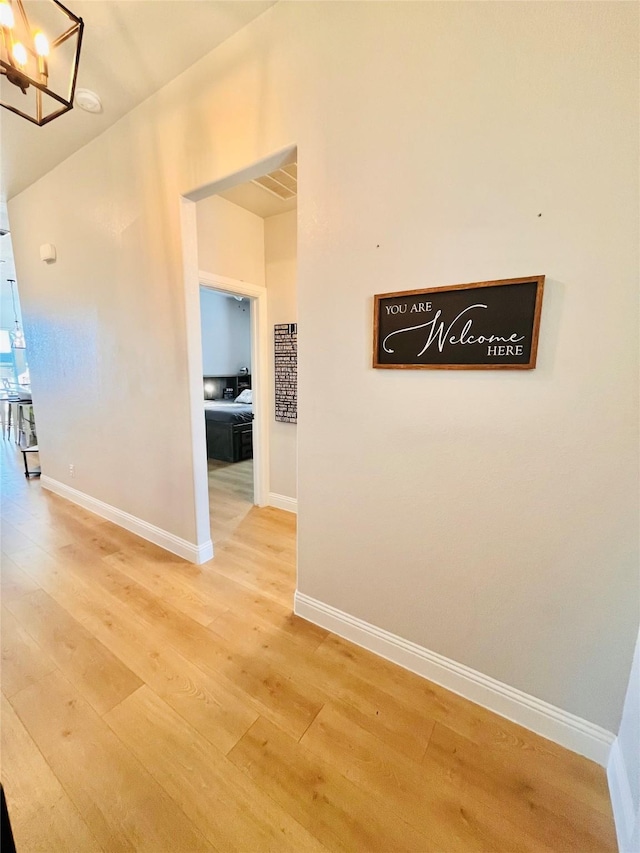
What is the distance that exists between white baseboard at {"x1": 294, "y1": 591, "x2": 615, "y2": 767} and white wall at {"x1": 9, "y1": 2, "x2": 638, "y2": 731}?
5 cm

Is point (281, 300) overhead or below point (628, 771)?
overhead

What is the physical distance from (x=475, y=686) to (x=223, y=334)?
7889 mm

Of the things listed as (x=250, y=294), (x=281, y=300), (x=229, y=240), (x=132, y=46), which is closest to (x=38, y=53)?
(x=132, y=46)

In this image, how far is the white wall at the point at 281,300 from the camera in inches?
126

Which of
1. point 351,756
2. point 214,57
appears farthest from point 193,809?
point 214,57

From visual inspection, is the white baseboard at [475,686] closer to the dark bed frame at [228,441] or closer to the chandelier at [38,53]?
the chandelier at [38,53]

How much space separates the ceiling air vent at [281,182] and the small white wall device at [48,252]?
2.02m

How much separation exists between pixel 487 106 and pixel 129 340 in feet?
8.45

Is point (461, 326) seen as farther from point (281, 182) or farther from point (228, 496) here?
point (228, 496)

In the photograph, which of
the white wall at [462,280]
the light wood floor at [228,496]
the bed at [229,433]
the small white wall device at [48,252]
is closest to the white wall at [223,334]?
the bed at [229,433]

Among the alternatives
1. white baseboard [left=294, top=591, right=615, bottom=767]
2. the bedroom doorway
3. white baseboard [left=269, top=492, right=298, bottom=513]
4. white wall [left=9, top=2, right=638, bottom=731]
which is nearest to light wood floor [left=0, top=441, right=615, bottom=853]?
white baseboard [left=294, top=591, right=615, bottom=767]

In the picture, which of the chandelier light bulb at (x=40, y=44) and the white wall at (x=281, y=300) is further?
the white wall at (x=281, y=300)

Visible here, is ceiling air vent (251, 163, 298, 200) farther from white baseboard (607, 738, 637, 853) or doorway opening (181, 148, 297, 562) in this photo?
white baseboard (607, 738, 637, 853)

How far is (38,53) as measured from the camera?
4.09 ft
